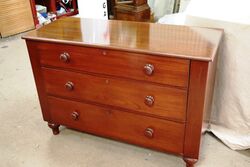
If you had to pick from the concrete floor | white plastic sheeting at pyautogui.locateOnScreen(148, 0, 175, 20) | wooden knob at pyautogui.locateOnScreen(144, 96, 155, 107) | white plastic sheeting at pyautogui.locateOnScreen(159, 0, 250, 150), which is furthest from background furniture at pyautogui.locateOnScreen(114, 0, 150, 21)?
wooden knob at pyautogui.locateOnScreen(144, 96, 155, 107)

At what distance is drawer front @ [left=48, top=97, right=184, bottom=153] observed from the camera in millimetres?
1304

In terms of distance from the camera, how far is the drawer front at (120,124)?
1.30 m

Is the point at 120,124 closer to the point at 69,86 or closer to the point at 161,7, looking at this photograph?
the point at 69,86

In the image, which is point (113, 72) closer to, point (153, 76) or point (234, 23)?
point (153, 76)

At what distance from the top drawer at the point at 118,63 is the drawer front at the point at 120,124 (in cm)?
22

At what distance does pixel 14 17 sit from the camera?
3.07 m

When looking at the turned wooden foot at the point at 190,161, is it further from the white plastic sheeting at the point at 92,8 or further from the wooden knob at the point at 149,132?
the white plastic sheeting at the point at 92,8

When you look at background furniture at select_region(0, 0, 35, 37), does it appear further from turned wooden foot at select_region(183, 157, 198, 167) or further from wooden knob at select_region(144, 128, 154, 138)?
turned wooden foot at select_region(183, 157, 198, 167)

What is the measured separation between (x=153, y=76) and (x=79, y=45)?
363 mm

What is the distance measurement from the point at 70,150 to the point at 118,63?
63 cm

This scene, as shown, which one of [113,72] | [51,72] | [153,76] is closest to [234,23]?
[153,76]

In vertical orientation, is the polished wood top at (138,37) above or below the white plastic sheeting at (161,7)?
above

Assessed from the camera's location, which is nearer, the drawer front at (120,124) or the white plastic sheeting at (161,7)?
the drawer front at (120,124)

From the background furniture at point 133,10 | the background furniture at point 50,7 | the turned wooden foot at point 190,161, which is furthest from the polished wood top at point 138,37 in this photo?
the background furniture at point 50,7
